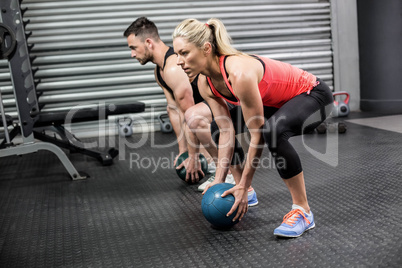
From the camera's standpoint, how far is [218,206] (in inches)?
75.4

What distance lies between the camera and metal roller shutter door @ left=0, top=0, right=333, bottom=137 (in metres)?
4.92

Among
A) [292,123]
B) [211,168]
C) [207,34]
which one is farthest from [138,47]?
[292,123]

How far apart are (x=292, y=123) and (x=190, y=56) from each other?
1.72 feet

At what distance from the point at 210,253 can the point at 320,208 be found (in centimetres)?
74

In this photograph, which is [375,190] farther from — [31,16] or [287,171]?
[31,16]

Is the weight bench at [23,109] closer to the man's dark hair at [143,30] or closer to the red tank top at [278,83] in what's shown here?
the man's dark hair at [143,30]

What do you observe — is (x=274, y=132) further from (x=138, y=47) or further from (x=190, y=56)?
(x=138, y=47)

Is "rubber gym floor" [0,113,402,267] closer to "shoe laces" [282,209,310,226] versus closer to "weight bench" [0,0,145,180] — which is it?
"shoe laces" [282,209,310,226]

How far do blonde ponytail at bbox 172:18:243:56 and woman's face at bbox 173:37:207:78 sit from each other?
0.06 ft

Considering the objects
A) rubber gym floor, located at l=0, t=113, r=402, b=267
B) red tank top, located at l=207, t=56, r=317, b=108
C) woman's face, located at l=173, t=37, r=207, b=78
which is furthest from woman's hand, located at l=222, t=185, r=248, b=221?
woman's face, located at l=173, t=37, r=207, b=78

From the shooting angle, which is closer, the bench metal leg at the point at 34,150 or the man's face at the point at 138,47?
the man's face at the point at 138,47

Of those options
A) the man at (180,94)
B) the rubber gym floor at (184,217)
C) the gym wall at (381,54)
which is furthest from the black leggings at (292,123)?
the gym wall at (381,54)

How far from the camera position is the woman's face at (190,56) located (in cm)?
179

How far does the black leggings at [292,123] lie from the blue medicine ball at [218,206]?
271mm
